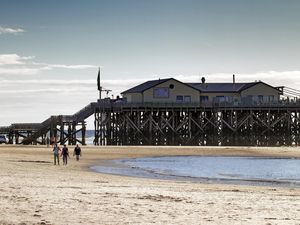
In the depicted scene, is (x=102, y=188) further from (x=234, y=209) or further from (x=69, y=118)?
(x=69, y=118)

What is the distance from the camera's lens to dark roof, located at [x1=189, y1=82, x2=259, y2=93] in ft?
228

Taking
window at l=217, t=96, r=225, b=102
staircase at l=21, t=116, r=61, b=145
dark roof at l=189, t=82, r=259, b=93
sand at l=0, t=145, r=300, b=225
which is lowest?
sand at l=0, t=145, r=300, b=225

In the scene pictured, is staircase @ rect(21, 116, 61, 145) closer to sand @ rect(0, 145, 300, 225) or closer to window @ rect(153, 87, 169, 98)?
window @ rect(153, 87, 169, 98)

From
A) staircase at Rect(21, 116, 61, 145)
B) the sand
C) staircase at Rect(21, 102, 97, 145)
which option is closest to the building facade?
staircase at Rect(21, 102, 97, 145)

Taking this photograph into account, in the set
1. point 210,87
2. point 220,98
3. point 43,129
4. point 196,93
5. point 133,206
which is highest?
point 210,87

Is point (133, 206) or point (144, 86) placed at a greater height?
point (144, 86)

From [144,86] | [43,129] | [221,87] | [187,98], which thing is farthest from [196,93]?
[43,129]

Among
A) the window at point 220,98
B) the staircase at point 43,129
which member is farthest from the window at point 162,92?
the staircase at point 43,129

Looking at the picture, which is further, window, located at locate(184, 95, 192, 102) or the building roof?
the building roof

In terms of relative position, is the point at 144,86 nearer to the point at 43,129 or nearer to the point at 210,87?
the point at 210,87

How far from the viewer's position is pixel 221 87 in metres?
71.2

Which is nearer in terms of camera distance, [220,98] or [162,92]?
[162,92]

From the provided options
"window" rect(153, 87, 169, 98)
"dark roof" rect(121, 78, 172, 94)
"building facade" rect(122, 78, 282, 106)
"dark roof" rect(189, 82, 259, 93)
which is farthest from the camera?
"dark roof" rect(189, 82, 259, 93)

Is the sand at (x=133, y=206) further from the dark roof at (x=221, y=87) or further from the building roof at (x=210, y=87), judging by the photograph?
the dark roof at (x=221, y=87)
